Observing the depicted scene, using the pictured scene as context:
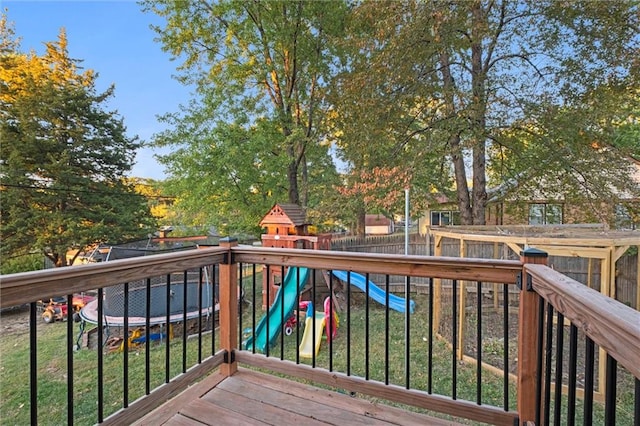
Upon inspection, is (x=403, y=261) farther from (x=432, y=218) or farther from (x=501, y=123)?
(x=432, y=218)

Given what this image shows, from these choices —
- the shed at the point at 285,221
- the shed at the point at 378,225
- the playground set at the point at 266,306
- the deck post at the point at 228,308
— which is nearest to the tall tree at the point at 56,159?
the playground set at the point at 266,306

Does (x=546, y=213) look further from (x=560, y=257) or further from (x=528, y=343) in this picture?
(x=528, y=343)

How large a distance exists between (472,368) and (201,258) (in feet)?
12.7

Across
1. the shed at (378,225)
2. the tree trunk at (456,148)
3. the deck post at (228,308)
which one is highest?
the tree trunk at (456,148)

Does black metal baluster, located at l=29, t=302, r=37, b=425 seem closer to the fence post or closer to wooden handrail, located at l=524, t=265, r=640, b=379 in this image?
wooden handrail, located at l=524, t=265, r=640, b=379

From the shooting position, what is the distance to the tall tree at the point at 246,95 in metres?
7.32

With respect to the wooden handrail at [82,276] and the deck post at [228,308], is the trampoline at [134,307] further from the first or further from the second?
the wooden handrail at [82,276]

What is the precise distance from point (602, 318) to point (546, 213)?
28.9ft

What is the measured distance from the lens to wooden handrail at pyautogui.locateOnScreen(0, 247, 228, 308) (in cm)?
107

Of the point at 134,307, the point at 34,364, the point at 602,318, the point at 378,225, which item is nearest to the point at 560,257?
the point at 602,318

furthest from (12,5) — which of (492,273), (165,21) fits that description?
(492,273)

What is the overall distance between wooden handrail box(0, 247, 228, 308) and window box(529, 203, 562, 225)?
8.00 metres

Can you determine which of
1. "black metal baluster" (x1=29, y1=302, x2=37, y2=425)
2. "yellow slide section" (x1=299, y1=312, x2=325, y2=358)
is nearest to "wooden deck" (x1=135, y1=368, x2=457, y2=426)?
"black metal baluster" (x1=29, y1=302, x2=37, y2=425)

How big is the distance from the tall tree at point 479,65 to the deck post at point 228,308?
4.50m
